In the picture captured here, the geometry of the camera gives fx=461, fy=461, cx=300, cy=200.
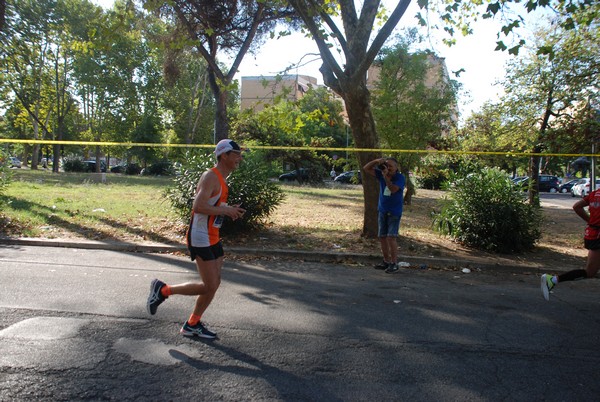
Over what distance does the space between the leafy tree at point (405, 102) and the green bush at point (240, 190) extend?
372 inches

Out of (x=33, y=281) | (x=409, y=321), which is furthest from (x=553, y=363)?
(x=33, y=281)

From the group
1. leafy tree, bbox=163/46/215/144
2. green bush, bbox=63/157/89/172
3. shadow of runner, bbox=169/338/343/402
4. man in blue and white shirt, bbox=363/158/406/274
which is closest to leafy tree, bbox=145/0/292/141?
man in blue and white shirt, bbox=363/158/406/274

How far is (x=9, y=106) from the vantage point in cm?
4291

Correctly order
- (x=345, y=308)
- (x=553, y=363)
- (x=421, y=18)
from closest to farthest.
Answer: (x=553, y=363) < (x=345, y=308) < (x=421, y=18)

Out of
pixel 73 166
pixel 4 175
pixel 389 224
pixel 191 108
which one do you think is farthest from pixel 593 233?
pixel 73 166

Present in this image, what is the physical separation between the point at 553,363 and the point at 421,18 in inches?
270

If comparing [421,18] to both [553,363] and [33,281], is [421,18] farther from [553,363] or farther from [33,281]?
[33,281]

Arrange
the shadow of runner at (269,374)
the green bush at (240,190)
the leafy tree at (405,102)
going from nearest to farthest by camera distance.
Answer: the shadow of runner at (269,374)
the green bush at (240,190)
the leafy tree at (405,102)

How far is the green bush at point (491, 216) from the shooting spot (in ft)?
29.4

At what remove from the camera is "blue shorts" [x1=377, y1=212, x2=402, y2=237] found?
7273 mm

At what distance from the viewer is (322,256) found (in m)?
8.38

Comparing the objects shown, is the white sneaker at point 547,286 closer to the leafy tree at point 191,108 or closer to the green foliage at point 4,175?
the green foliage at point 4,175

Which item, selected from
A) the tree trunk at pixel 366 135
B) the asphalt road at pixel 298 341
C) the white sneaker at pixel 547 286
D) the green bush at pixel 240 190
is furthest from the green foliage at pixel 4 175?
the white sneaker at pixel 547 286

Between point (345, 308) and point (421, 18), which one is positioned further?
point (421, 18)
